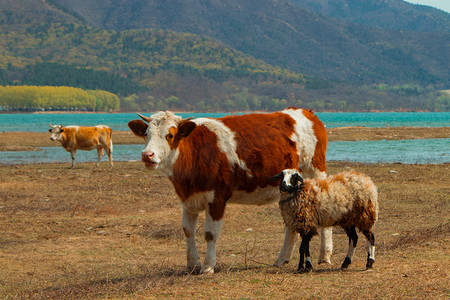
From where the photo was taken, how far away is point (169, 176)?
350 inches

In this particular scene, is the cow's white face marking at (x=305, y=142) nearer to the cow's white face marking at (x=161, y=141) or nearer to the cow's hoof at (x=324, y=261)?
the cow's hoof at (x=324, y=261)

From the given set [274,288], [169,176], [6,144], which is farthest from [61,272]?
[6,144]

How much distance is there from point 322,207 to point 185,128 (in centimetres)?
246

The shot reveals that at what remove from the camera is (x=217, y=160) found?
353 inches

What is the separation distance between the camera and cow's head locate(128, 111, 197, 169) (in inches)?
331

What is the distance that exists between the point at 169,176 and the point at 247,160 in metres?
1.32

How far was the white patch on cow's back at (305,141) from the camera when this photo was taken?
10.0 metres

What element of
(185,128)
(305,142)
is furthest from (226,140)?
(305,142)

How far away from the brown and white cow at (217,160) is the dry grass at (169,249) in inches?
31.3


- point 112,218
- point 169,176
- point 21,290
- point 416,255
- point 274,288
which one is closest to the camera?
point 274,288

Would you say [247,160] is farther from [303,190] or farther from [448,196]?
[448,196]

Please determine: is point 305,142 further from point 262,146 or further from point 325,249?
point 325,249

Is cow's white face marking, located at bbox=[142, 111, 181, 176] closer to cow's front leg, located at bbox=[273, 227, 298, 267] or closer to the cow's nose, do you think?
the cow's nose

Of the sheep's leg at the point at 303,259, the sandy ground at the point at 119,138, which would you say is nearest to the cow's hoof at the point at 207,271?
the sheep's leg at the point at 303,259
